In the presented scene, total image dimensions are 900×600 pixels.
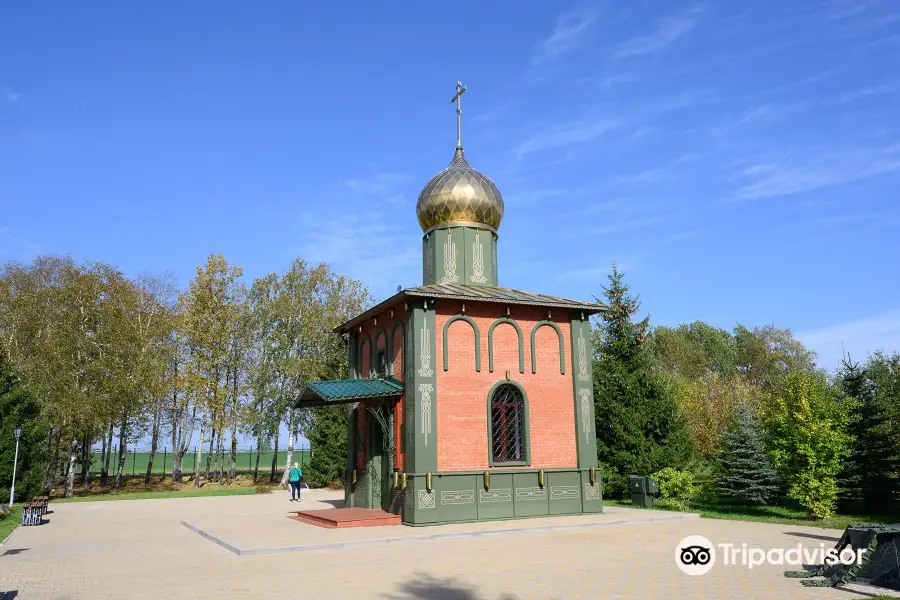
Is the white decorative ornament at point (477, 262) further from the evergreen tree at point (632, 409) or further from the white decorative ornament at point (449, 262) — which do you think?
the evergreen tree at point (632, 409)

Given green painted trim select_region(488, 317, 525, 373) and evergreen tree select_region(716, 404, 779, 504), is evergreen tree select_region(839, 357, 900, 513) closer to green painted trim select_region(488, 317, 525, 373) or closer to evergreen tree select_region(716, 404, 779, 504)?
evergreen tree select_region(716, 404, 779, 504)

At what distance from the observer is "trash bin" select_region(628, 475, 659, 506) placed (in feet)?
64.7

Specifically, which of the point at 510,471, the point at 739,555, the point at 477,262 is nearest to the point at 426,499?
the point at 510,471

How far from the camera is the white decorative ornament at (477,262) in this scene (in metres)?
20.1

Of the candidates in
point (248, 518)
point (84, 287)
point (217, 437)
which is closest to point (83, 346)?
point (84, 287)

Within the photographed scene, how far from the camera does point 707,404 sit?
3509 centimetres

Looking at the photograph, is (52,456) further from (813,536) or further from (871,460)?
(871,460)

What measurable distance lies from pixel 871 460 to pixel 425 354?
12.8 m

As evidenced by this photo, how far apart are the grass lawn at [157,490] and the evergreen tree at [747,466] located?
2154 centimetres

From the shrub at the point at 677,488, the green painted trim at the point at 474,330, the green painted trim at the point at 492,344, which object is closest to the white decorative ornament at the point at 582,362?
the green painted trim at the point at 492,344

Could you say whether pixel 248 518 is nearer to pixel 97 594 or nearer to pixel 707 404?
pixel 97 594

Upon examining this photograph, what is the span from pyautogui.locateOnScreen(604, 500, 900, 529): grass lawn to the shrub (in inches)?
18.6

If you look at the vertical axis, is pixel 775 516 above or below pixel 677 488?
below

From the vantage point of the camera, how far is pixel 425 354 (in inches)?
635
